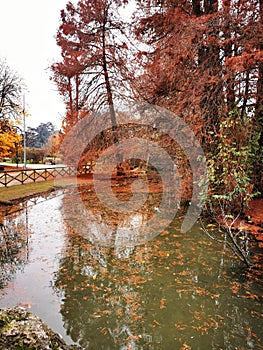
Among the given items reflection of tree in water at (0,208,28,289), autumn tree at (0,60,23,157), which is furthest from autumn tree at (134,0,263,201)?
autumn tree at (0,60,23,157)

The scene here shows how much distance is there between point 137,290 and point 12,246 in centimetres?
351

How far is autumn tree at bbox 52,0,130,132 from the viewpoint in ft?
53.3

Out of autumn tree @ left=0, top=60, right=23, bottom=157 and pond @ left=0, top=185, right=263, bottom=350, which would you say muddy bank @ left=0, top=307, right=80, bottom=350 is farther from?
autumn tree @ left=0, top=60, right=23, bottom=157

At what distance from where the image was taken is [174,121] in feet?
27.5

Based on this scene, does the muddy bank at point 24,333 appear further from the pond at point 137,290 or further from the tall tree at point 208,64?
the tall tree at point 208,64

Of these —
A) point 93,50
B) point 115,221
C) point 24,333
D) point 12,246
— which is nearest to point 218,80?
point 115,221

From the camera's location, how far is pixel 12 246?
6051mm

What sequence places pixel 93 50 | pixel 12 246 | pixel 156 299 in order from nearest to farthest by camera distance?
1. pixel 156 299
2. pixel 12 246
3. pixel 93 50

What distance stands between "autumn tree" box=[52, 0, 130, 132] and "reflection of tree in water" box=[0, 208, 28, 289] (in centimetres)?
964

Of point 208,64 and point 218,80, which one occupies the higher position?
point 208,64

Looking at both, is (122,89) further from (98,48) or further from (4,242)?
(4,242)

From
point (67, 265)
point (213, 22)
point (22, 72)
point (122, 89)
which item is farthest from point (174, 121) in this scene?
point (22, 72)

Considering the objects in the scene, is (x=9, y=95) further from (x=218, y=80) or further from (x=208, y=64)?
(x=218, y=80)

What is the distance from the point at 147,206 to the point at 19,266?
20.9ft
